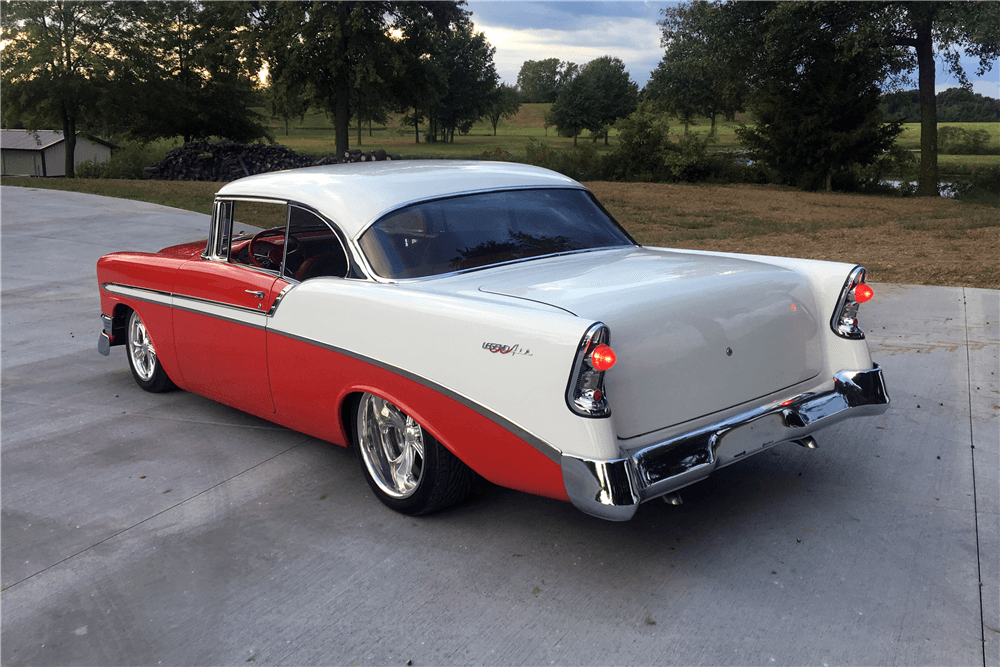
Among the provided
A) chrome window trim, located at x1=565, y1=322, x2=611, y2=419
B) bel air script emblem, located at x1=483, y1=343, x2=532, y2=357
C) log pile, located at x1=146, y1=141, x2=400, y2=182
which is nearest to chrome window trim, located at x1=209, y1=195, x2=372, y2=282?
bel air script emblem, located at x1=483, y1=343, x2=532, y2=357

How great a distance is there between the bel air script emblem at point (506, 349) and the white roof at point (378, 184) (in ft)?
3.94

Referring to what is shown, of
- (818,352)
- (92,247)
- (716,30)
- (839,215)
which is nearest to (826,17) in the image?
(716,30)

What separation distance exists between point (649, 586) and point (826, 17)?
24.1 meters

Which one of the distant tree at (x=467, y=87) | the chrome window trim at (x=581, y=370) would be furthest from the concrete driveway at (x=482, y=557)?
the distant tree at (x=467, y=87)

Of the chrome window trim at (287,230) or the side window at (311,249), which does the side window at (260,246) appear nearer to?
the chrome window trim at (287,230)

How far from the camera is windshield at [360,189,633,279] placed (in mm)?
3943

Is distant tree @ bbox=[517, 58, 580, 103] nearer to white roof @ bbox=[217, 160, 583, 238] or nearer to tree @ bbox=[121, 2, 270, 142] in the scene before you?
tree @ bbox=[121, 2, 270, 142]

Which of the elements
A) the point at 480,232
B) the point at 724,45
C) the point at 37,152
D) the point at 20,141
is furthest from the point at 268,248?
the point at 37,152

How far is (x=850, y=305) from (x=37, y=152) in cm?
8560

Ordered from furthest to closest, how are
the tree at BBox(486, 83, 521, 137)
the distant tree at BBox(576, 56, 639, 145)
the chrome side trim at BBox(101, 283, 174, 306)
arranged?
the tree at BBox(486, 83, 521, 137)
the distant tree at BBox(576, 56, 639, 145)
the chrome side trim at BBox(101, 283, 174, 306)

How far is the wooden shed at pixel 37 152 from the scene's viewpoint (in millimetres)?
74625

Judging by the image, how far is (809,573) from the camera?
3.26m

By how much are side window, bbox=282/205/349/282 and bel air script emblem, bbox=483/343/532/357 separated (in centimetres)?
119

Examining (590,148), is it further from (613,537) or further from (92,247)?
(613,537)
